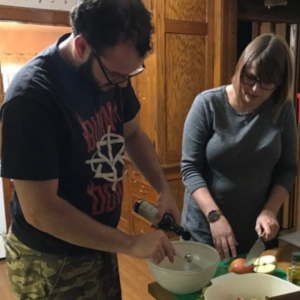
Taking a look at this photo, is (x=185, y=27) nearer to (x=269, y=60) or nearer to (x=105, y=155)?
(x=269, y=60)

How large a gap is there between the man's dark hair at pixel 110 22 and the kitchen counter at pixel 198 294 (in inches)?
24.2

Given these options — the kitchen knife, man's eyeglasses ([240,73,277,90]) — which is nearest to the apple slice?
the kitchen knife

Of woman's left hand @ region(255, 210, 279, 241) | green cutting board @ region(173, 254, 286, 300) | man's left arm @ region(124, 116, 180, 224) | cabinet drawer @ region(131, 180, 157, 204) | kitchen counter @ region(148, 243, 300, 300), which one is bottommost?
cabinet drawer @ region(131, 180, 157, 204)

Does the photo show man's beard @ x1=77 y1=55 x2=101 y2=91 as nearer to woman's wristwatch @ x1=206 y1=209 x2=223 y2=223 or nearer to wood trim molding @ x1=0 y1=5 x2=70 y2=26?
woman's wristwatch @ x1=206 y1=209 x2=223 y2=223

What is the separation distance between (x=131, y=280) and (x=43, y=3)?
6.79 feet

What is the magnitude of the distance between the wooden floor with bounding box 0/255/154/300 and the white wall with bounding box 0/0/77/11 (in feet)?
6.30

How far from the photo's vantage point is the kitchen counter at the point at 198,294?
936 millimetres

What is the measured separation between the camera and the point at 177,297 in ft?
3.07

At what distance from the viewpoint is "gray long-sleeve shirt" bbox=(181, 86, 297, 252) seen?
1289 mm

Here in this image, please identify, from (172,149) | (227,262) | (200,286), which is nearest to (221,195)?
(227,262)

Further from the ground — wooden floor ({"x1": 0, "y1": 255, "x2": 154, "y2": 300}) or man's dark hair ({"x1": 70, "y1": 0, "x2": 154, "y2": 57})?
man's dark hair ({"x1": 70, "y1": 0, "x2": 154, "y2": 57})

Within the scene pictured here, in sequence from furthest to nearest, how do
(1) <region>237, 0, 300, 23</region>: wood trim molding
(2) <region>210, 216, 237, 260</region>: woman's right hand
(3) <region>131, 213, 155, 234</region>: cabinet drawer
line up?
(3) <region>131, 213, 155, 234</region>: cabinet drawer → (1) <region>237, 0, 300, 23</region>: wood trim molding → (2) <region>210, 216, 237, 260</region>: woman's right hand

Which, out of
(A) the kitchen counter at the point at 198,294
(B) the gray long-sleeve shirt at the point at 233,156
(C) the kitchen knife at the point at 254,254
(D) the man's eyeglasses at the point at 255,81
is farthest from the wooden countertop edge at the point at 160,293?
(D) the man's eyeglasses at the point at 255,81

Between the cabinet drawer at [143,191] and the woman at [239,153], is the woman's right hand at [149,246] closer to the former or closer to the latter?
the woman at [239,153]
